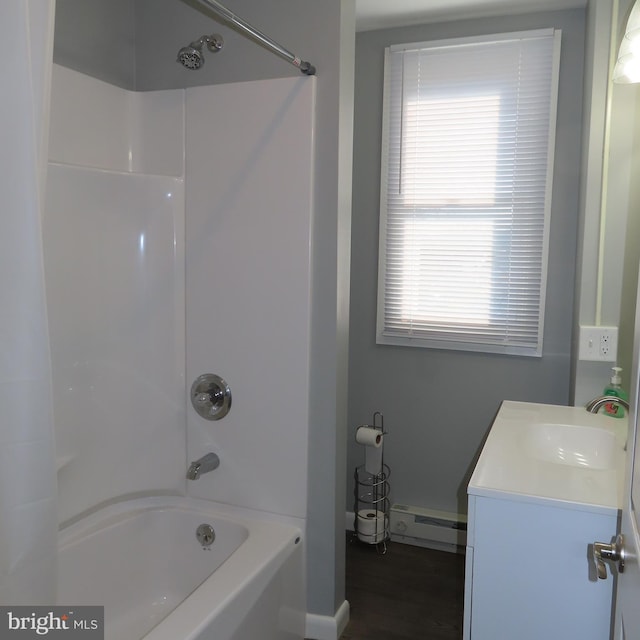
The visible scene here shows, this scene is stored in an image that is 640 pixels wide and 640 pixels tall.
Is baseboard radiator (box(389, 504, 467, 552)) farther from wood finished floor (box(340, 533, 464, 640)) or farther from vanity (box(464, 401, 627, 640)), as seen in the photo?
vanity (box(464, 401, 627, 640))

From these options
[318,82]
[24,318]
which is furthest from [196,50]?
[24,318]

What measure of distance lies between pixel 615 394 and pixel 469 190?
1.08 m

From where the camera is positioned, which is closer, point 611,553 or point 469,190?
point 611,553

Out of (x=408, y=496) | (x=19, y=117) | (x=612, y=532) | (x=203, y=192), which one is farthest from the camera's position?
(x=408, y=496)

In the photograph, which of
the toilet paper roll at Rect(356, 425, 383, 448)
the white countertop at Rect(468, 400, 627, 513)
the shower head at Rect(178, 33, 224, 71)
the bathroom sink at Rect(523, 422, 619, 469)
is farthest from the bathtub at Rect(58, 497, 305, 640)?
the shower head at Rect(178, 33, 224, 71)

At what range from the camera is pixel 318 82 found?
6.40 feet

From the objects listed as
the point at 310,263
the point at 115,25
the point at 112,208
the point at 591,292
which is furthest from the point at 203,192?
the point at 591,292

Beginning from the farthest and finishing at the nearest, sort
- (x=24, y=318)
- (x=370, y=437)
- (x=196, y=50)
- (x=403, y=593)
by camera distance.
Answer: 1. (x=370, y=437)
2. (x=403, y=593)
3. (x=196, y=50)
4. (x=24, y=318)

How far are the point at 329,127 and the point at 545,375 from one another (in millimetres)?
1444

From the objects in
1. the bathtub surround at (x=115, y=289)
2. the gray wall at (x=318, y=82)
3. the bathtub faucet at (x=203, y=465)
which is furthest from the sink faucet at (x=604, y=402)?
the bathtub surround at (x=115, y=289)

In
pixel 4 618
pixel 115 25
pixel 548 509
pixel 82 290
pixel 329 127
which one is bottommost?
pixel 4 618

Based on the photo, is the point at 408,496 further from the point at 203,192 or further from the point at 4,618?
the point at 4,618

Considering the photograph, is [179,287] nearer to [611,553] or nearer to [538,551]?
[538,551]

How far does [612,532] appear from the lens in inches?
50.3
